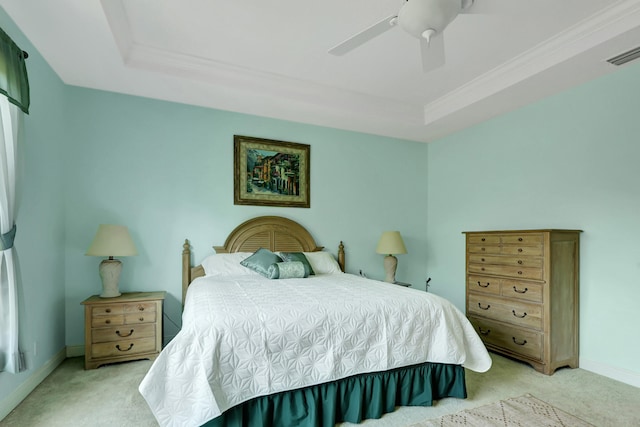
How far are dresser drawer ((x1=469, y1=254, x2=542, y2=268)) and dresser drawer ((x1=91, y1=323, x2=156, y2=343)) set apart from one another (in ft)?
10.6

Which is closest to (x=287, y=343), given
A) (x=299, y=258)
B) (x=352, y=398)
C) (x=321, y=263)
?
(x=352, y=398)

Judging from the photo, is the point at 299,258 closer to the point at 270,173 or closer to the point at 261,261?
the point at 261,261

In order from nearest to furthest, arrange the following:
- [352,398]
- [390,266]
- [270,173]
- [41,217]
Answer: [352,398] < [41,217] < [270,173] < [390,266]

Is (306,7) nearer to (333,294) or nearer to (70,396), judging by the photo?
(333,294)

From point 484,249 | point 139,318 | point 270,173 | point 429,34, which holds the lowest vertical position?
point 139,318

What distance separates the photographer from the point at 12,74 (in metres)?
1.94

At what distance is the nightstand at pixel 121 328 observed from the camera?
9.21 feet

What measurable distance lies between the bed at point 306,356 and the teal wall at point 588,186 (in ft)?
4.69

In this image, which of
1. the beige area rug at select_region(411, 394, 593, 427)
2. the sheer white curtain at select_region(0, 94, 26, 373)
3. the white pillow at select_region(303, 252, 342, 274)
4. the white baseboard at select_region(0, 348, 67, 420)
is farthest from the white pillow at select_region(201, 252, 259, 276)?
the beige area rug at select_region(411, 394, 593, 427)

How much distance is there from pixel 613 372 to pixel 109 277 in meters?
4.41

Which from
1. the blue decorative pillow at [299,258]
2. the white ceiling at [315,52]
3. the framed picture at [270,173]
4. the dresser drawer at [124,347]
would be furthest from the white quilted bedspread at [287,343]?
the white ceiling at [315,52]

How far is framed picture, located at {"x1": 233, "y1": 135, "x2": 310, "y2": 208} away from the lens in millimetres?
3824

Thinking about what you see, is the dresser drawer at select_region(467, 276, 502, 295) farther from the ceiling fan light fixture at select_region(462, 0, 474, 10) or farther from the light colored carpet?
the ceiling fan light fixture at select_region(462, 0, 474, 10)

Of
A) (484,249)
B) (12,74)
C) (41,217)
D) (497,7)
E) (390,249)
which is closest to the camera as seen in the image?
(12,74)
